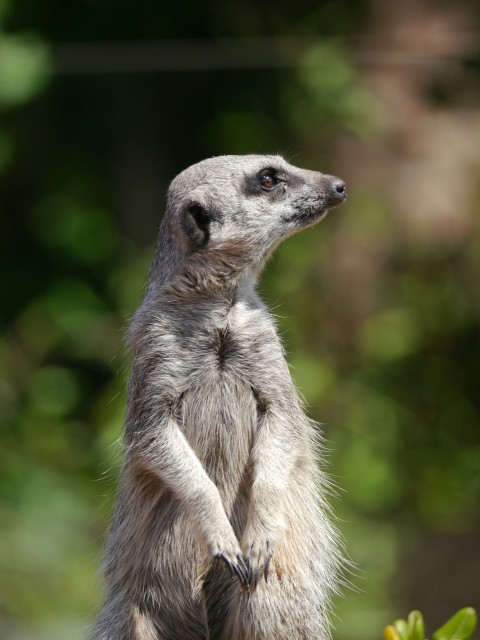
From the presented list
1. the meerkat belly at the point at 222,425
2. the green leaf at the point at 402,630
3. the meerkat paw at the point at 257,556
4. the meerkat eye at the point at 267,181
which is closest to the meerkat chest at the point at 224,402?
the meerkat belly at the point at 222,425

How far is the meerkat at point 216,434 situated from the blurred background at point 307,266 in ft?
7.50

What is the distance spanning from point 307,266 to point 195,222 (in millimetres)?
2881

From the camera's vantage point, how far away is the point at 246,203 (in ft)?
8.04

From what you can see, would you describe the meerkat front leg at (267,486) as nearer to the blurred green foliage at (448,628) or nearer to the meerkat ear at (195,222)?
the blurred green foliage at (448,628)

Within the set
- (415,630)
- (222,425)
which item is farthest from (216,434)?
(415,630)

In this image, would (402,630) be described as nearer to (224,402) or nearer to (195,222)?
(224,402)

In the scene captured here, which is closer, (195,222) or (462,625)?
(462,625)

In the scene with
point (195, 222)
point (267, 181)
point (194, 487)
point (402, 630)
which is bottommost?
point (402, 630)

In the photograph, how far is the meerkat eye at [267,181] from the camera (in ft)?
8.09

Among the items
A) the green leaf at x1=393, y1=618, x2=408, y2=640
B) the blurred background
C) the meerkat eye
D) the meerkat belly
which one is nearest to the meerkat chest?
the meerkat belly

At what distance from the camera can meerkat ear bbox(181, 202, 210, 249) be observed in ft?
7.86

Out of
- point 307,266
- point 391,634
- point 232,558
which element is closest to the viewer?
point 391,634

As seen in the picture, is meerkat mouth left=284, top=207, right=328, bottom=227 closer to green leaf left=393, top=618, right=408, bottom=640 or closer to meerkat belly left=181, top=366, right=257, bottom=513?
meerkat belly left=181, top=366, right=257, bottom=513

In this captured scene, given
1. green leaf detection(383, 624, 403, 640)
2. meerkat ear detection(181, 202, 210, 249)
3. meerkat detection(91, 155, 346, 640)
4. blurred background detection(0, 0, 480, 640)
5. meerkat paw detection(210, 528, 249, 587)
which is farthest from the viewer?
blurred background detection(0, 0, 480, 640)
